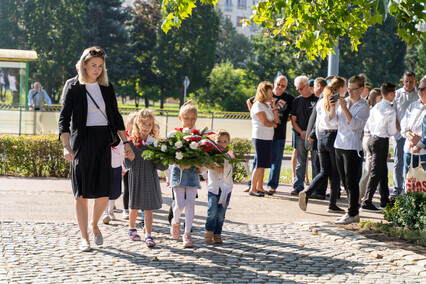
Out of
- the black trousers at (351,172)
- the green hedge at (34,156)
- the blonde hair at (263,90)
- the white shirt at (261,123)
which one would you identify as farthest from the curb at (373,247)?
the green hedge at (34,156)

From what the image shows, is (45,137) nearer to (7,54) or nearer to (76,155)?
(76,155)

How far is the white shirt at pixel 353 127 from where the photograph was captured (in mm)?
8484

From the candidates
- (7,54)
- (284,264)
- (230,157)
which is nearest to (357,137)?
(230,157)

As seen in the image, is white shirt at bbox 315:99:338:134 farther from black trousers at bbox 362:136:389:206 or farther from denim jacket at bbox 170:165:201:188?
denim jacket at bbox 170:165:201:188

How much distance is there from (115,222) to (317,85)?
4.41 metres

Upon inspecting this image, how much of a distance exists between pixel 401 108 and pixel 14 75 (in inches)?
559

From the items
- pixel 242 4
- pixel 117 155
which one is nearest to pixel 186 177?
pixel 117 155

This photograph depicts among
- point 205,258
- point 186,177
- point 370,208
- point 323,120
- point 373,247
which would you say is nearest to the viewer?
point 205,258

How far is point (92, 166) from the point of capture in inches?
264

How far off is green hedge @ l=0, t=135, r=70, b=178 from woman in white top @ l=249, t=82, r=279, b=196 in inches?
150

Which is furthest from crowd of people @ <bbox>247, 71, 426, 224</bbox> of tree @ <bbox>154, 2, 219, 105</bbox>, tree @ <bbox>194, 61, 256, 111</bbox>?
tree @ <bbox>154, 2, 219, 105</bbox>

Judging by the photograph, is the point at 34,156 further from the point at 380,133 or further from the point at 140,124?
the point at 380,133

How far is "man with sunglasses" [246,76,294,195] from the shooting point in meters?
11.4

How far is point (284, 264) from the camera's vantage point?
6.43 meters
